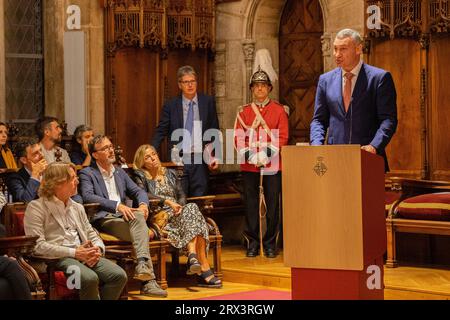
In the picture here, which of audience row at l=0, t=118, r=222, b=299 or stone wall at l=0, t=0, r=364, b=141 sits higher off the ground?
stone wall at l=0, t=0, r=364, b=141

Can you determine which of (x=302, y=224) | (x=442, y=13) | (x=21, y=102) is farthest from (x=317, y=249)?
(x=21, y=102)

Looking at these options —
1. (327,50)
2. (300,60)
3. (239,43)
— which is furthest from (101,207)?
(300,60)

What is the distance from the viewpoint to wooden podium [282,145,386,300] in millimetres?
4137

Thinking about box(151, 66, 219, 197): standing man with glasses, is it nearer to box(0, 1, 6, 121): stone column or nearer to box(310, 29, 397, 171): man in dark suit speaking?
box(0, 1, 6, 121): stone column

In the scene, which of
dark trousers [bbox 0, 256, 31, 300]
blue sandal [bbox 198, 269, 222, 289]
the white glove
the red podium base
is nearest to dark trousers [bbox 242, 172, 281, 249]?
the white glove

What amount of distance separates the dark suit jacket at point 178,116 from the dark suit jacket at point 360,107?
9.56 feet

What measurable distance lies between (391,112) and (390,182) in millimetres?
2669

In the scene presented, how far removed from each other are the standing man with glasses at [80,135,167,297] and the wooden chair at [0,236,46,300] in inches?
47.3

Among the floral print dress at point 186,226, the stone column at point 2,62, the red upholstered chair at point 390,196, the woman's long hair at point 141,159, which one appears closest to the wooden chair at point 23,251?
the floral print dress at point 186,226

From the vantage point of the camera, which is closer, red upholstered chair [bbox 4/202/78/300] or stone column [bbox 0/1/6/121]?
red upholstered chair [bbox 4/202/78/300]

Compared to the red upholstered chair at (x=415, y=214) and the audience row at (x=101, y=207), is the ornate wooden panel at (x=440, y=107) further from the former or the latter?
the audience row at (x=101, y=207)

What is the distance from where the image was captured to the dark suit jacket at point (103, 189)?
657 centimetres

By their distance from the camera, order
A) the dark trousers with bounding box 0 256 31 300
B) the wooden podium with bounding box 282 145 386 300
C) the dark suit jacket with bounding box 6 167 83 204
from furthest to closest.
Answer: the dark suit jacket with bounding box 6 167 83 204
the dark trousers with bounding box 0 256 31 300
the wooden podium with bounding box 282 145 386 300
